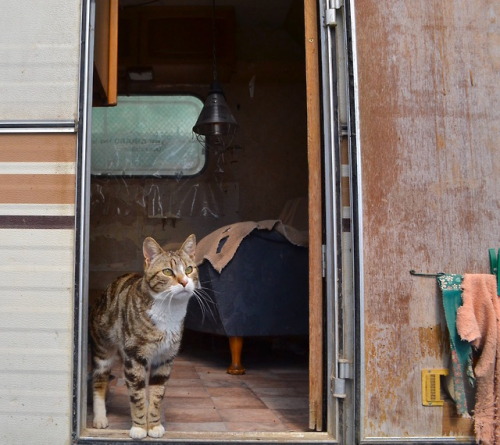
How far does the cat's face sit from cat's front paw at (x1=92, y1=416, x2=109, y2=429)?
26.4 inches

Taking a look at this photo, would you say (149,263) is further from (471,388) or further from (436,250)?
(471,388)

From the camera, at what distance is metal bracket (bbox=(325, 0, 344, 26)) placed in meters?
2.61

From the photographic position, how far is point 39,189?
250cm

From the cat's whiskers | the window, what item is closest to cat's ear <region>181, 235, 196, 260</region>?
the cat's whiskers

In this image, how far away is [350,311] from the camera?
248 cm

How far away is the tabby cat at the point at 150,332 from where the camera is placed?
101 inches

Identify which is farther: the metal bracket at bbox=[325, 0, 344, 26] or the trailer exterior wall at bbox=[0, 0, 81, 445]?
the metal bracket at bbox=[325, 0, 344, 26]

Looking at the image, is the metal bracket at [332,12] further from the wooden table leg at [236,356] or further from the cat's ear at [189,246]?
the wooden table leg at [236,356]

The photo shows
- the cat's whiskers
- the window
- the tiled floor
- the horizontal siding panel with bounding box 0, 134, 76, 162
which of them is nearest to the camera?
the horizontal siding panel with bounding box 0, 134, 76, 162

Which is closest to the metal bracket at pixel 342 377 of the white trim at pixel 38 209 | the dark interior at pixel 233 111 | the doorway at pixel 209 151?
the white trim at pixel 38 209

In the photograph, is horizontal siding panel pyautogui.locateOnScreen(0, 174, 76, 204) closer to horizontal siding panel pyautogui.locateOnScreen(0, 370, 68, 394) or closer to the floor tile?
horizontal siding panel pyautogui.locateOnScreen(0, 370, 68, 394)

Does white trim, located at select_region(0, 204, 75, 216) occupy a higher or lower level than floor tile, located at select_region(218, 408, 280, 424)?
higher

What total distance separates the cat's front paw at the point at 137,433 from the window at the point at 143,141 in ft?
11.9

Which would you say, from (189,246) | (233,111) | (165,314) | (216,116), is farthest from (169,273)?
(233,111)
